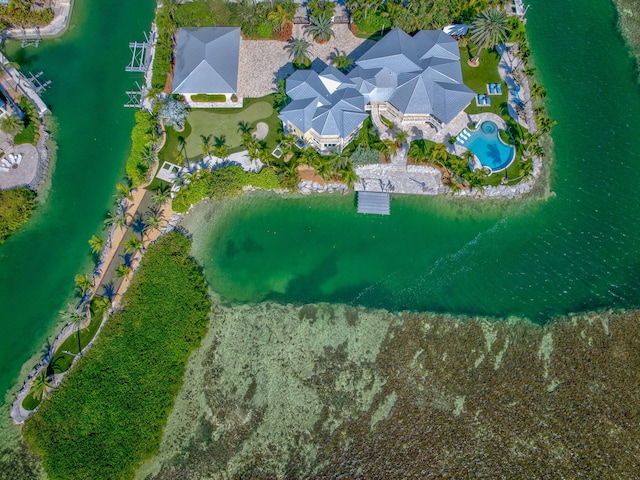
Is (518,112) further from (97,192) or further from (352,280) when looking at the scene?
(97,192)

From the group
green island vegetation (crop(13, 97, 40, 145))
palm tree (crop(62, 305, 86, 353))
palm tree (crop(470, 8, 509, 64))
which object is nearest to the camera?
palm tree (crop(62, 305, 86, 353))

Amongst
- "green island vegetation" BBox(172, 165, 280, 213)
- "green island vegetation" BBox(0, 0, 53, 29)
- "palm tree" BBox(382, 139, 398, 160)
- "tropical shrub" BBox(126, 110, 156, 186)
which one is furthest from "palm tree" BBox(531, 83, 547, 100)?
"green island vegetation" BBox(0, 0, 53, 29)

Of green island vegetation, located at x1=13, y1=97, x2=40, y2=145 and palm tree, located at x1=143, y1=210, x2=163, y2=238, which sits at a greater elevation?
green island vegetation, located at x1=13, y1=97, x2=40, y2=145

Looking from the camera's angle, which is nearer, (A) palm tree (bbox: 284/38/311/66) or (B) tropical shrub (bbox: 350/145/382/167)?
(B) tropical shrub (bbox: 350/145/382/167)

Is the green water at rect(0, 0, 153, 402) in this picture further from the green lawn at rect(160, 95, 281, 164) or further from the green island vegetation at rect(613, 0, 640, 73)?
the green island vegetation at rect(613, 0, 640, 73)

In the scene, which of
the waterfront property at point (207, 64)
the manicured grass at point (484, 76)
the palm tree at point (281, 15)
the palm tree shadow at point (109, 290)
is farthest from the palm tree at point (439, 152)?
the palm tree shadow at point (109, 290)

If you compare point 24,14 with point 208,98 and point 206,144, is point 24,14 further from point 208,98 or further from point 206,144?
point 206,144

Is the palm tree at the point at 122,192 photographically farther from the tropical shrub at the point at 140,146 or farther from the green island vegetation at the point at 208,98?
the green island vegetation at the point at 208,98
